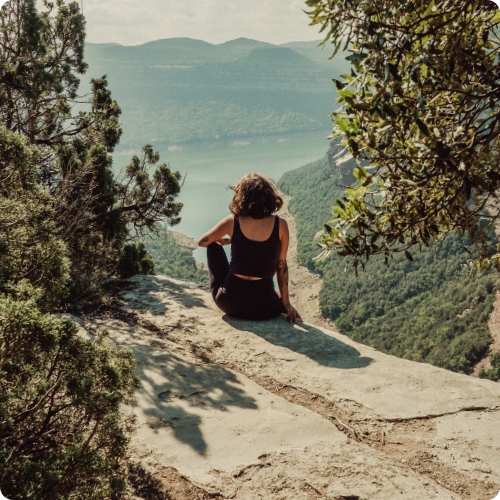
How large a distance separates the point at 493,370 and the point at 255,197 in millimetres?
39284

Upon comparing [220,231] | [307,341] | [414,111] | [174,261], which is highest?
[414,111]

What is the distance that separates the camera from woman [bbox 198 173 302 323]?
4.22 m

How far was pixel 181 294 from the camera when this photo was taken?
5840 mm

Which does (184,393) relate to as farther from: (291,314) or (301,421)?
(291,314)

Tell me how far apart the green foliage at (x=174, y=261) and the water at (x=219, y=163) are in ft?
144

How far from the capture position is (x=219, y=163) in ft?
557

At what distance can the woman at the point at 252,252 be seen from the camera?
4223 mm

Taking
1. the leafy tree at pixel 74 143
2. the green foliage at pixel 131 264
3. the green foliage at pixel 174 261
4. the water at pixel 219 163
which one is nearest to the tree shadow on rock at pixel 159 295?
the green foliage at pixel 131 264

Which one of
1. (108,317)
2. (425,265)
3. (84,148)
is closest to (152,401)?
(108,317)

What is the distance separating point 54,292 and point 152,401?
1088 millimetres

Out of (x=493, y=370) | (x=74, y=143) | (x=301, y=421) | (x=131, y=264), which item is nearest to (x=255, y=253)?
(x=301, y=421)

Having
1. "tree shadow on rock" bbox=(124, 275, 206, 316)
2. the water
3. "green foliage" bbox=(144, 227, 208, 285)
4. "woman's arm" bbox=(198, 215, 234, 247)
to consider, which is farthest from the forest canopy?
the water

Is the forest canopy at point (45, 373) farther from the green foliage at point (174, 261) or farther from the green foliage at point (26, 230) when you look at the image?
the green foliage at point (174, 261)

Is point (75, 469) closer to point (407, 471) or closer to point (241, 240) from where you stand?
point (407, 471)
